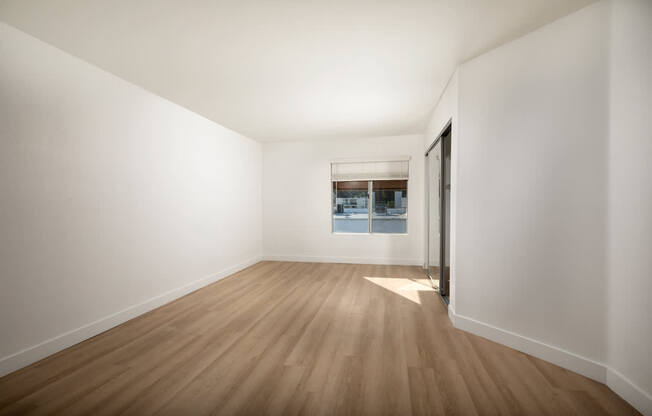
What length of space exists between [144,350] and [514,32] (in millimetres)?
4299

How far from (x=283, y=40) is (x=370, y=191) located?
4143mm

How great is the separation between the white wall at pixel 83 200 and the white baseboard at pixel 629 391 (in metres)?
4.39

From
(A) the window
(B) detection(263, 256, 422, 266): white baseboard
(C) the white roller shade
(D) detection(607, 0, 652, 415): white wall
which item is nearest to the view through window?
(A) the window

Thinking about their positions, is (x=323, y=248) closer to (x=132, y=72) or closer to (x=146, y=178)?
(x=146, y=178)

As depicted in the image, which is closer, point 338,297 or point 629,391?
point 629,391

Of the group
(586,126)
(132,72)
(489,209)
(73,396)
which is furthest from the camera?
(132,72)

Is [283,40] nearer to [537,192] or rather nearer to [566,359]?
[537,192]

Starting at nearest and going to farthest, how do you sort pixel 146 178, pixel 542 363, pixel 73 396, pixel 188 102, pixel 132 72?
pixel 73 396, pixel 542 363, pixel 132 72, pixel 146 178, pixel 188 102

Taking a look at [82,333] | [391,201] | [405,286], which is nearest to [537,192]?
[405,286]

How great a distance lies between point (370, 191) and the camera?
6.17m

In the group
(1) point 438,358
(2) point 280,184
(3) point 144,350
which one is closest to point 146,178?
(3) point 144,350

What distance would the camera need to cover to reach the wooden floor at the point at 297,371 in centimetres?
179

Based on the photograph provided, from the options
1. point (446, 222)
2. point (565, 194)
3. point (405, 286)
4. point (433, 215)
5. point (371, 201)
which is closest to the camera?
point (565, 194)

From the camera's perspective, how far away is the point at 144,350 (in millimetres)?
2514
